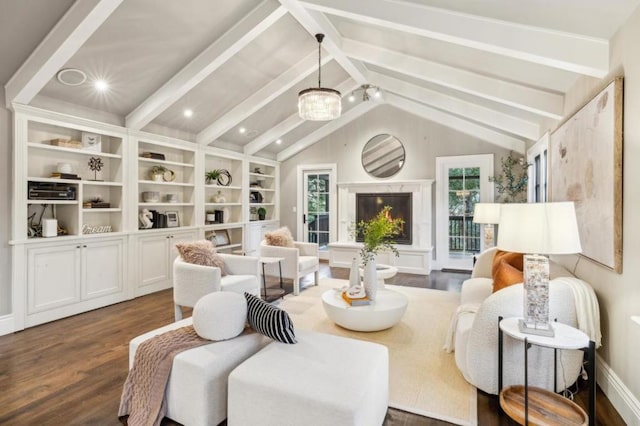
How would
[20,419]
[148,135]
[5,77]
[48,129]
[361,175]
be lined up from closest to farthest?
[20,419] < [5,77] < [48,129] < [148,135] < [361,175]

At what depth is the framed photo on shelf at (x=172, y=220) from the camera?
5320 mm

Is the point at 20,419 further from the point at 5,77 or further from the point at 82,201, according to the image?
the point at 5,77

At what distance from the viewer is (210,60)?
3883 mm

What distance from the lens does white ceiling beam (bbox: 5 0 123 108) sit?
278 centimetres

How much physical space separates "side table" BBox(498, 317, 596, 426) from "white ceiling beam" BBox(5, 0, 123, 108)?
3685mm

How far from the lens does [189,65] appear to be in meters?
4.03

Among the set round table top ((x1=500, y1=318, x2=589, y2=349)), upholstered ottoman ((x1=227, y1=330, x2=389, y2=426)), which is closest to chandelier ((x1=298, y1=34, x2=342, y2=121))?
upholstered ottoman ((x1=227, y1=330, x2=389, y2=426))

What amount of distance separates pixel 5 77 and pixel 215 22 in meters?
2.09

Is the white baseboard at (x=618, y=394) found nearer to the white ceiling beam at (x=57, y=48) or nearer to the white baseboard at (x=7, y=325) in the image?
the white ceiling beam at (x=57, y=48)

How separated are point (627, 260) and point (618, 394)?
815 millimetres

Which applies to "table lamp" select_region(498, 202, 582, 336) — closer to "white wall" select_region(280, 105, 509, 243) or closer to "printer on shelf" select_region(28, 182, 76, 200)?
"printer on shelf" select_region(28, 182, 76, 200)

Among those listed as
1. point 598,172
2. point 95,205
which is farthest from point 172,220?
point 598,172

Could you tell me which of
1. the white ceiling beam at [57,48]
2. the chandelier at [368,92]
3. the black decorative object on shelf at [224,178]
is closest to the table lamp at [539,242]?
the white ceiling beam at [57,48]

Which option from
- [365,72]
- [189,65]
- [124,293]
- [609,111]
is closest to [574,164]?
[609,111]
